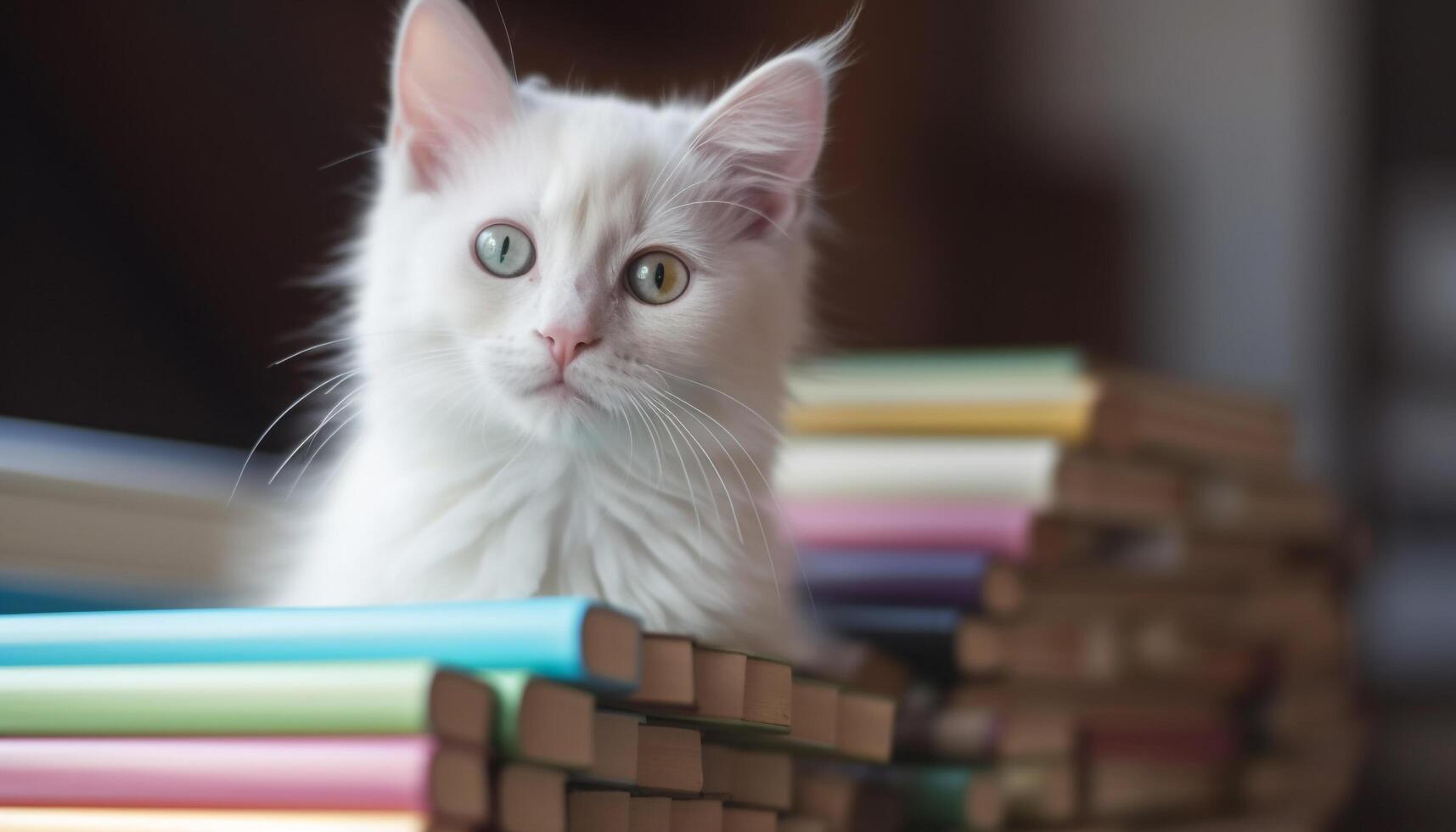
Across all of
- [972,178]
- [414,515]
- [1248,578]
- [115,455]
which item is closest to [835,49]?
[414,515]

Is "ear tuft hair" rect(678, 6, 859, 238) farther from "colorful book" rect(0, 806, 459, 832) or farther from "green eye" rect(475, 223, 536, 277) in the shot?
"colorful book" rect(0, 806, 459, 832)

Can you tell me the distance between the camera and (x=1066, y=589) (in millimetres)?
1268

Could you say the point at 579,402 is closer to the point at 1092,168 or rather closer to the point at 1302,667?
the point at 1302,667

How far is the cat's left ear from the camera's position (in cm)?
88

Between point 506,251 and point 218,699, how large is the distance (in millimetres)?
342

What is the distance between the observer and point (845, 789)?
94 centimetres

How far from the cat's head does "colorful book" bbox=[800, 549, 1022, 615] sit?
0.30m

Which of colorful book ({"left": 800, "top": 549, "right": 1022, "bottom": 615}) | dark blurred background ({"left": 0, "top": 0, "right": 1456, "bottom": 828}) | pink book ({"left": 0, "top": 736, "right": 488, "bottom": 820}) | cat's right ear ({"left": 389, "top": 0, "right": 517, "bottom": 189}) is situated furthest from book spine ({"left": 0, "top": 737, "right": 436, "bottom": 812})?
dark blurred background ({"left": 0, "top": 0, "right": 1456, "bottom": 828})

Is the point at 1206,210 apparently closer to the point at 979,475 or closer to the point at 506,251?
the point at 979,475

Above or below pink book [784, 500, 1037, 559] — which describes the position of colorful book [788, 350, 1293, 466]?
above

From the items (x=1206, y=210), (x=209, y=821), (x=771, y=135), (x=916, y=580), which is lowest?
(x=209, y=821)

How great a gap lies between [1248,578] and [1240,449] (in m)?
0.16

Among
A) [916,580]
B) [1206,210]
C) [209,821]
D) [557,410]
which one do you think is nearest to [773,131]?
[557,410]

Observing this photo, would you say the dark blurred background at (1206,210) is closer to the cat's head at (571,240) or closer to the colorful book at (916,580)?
the colorful book at (916,580)
